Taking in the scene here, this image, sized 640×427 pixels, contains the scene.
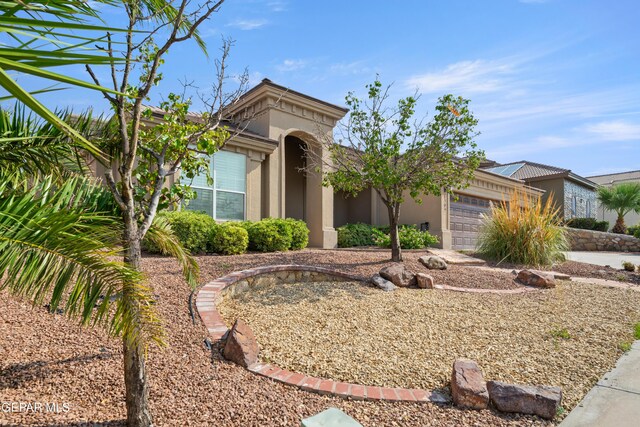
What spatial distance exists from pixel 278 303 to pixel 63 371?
2.81m

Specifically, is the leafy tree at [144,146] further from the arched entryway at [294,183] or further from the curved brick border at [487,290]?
the arched entryway at [294,183]

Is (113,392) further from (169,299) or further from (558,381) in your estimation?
(558,381)

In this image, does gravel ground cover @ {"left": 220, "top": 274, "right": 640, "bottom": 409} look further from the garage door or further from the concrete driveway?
the garage door

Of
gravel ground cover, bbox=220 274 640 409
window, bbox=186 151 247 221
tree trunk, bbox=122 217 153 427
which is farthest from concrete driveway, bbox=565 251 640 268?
tree trunk, bbox=122 217 153 427

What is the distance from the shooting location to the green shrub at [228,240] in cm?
848

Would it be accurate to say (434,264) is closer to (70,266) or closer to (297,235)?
(297,235)

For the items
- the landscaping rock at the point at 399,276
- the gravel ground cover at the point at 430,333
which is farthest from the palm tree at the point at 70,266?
the landscaping rock at the point at 399,276

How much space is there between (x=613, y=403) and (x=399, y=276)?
4091 millimetres

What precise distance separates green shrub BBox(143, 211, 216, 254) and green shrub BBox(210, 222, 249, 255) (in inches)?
6.9

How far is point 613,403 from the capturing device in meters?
3.01

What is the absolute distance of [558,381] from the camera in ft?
11.2

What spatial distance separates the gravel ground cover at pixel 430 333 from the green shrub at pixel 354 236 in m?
6.60

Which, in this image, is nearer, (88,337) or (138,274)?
(138,274)

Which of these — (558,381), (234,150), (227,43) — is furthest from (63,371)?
(234,150)
